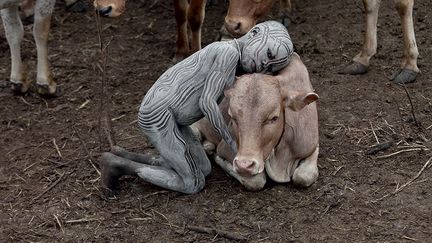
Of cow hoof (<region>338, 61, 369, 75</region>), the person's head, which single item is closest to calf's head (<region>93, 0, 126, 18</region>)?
the person's head

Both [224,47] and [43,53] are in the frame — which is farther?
[43,53]

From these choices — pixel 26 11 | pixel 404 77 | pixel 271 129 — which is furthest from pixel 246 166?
pixel 26 11

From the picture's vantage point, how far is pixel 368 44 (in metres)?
6.47

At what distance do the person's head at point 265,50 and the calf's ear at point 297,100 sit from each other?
231 mm

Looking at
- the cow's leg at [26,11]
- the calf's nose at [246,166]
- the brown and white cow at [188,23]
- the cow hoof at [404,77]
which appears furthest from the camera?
the cow's leg at [26,11]

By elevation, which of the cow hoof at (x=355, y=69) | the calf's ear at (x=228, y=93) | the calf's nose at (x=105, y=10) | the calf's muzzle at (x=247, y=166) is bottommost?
the cow hoof at (x=355, y=69)

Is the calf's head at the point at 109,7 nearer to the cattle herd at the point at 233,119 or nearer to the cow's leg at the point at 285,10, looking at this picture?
the cattle herd at the point at 233,119

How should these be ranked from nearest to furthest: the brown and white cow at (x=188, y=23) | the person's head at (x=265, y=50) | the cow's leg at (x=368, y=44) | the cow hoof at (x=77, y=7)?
the person's head at (x=265, y=50), the cow's leg at (x=368, y=44), the brown and white cow at (x=188, y=23), the cow hoof at (x=77, y=7)

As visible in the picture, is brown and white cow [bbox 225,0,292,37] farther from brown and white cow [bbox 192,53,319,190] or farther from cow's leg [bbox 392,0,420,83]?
cow's leg [bbox 392,0,420,83]

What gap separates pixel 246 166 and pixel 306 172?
615 mm

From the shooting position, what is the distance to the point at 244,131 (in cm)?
441

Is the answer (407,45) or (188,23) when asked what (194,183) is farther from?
(188,23)

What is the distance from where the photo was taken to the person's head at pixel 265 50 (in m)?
4.65

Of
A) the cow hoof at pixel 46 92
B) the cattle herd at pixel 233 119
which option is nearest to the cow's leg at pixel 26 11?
the cow hoof at pixel 46 92
